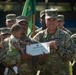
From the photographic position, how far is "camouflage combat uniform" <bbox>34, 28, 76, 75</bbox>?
569cm

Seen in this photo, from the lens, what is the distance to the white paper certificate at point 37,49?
5664 millimetres

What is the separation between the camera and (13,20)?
297 inches

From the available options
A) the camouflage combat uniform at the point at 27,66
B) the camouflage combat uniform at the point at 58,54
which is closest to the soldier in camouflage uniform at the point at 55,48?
the camouflage combat uniform at the point at 58,54

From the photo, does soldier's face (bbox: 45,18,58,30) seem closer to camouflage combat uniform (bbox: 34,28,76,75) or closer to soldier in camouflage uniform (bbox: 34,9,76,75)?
soldier in camouflage uniform (bbox: 34,9,76,75)

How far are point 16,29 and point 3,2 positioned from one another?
11396mm

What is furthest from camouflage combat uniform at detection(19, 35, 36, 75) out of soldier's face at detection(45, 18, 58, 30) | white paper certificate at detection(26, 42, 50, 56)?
soldier's face at detection(45, 18, 58, 30)

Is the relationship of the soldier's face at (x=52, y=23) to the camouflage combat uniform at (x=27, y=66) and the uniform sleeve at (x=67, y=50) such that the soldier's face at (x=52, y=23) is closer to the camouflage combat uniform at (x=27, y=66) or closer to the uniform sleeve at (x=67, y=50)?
the uniform sleeve at (x=67, y=50)

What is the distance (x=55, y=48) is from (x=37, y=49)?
0.28 metres

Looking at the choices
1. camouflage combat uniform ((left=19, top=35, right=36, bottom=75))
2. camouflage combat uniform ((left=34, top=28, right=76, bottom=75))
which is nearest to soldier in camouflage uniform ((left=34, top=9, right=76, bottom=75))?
camouflage combat uniform ((left=34, top=28, right=76, bottom=75))

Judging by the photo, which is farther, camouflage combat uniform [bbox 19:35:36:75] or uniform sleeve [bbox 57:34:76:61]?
camouflage combat uniform [bbox 19:35:36:75]

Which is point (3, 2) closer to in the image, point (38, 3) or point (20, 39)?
point (38, 3)

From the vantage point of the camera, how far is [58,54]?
5781mm

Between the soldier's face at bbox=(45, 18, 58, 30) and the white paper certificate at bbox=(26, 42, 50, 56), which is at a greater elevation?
the soldier's face at bbox=(45, 18, 58, 30)

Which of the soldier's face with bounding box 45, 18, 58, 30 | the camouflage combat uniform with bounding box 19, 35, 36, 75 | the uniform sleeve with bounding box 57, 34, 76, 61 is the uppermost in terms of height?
the soldier's face with bounding box 45, 18, 58, 30
